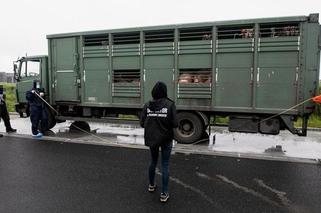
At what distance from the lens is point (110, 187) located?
16.3ft

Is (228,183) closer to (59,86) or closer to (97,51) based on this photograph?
(97,51)

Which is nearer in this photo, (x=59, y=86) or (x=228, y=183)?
(x=228, y=183)

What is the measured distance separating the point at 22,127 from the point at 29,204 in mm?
7785

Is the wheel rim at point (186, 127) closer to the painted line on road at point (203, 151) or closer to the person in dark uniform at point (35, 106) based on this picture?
the painted line on road at point (203, 151)

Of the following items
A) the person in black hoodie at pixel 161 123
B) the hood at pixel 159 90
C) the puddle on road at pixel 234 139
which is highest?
the hood at pixel 159 90

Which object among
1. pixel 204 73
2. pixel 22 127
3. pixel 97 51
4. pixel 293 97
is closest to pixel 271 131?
pixel 293 97

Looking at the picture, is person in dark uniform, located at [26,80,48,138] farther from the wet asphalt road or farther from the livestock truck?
the wet asphalt road

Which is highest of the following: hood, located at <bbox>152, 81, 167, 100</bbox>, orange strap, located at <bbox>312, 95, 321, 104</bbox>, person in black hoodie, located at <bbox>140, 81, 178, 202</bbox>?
hood, located at <bbox>152, 81, 167, 100</bbox>

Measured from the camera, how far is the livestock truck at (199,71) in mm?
7320

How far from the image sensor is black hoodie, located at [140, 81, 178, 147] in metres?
4.31

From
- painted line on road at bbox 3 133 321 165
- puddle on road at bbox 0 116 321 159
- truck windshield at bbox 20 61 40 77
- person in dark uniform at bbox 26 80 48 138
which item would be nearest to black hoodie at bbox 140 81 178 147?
painted line on road at bbox 3 133 321 165

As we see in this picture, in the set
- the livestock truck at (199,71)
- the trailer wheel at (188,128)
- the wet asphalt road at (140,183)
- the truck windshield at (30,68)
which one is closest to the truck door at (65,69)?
the livestock truck at (199,71)

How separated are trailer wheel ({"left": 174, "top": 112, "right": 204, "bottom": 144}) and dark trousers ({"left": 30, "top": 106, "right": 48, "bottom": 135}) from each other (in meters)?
4.45

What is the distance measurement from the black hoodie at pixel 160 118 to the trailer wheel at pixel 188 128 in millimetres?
4041
